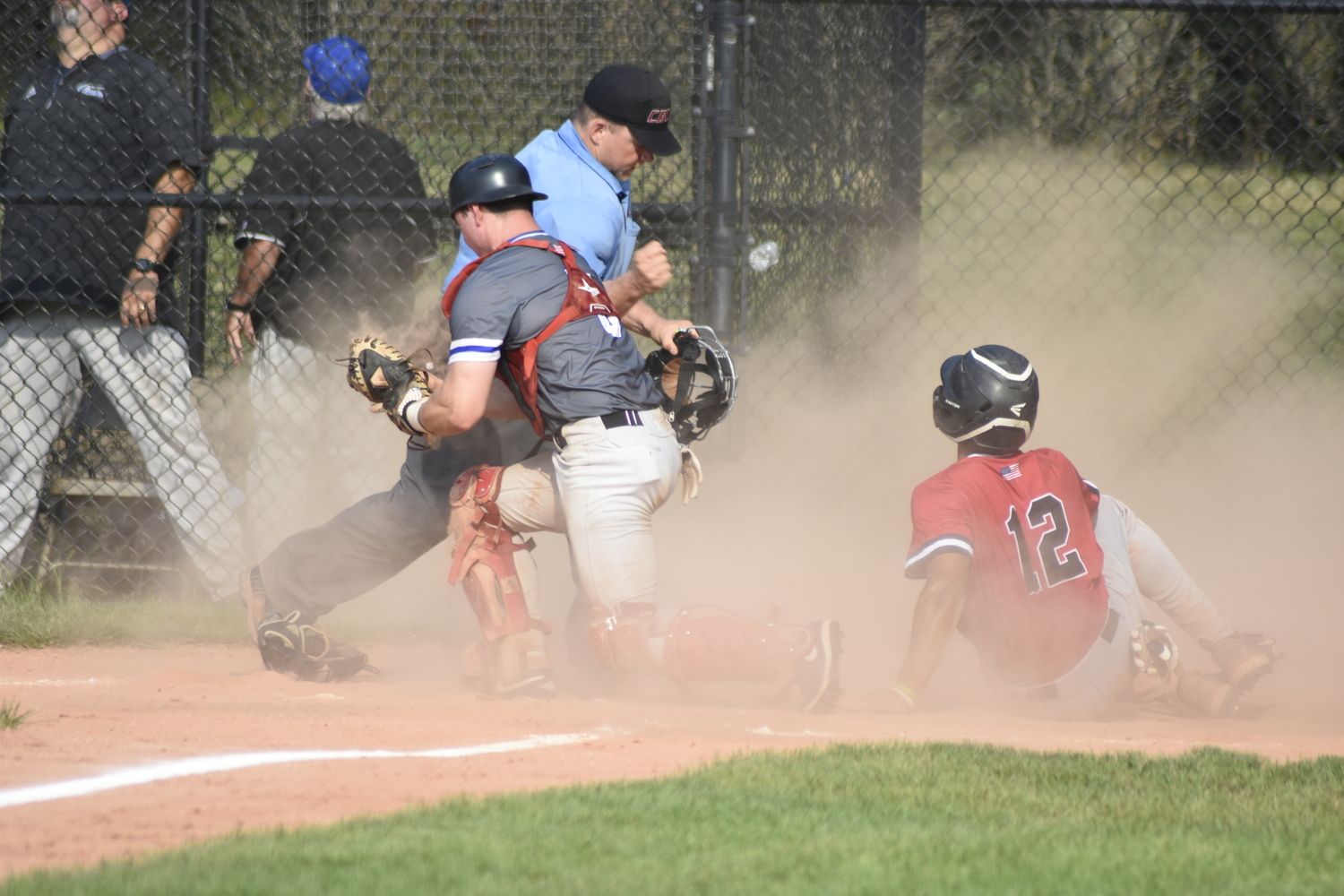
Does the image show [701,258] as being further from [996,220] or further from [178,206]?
[996,220]

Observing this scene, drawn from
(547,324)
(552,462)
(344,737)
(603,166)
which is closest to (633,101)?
(603,166)

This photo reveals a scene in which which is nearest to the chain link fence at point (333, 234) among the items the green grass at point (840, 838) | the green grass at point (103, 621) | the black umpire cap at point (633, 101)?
the green grass at point (103, 621)

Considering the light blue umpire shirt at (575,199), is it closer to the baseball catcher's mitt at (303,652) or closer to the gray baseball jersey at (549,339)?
the gray baseball jersey at (549,339)

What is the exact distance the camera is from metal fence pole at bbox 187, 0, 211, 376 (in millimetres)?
5590

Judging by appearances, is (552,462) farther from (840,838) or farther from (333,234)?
(333,234)

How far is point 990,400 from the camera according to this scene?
12.3 ft

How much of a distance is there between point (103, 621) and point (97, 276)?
1.43m

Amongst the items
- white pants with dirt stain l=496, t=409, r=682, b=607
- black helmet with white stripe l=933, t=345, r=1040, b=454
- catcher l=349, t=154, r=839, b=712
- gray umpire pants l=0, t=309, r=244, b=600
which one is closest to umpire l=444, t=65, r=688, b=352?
catcher l=349, t=154, r=839, b=712

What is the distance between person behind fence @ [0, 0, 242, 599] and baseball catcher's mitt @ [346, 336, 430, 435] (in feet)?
5.83

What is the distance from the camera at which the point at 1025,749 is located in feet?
10.5

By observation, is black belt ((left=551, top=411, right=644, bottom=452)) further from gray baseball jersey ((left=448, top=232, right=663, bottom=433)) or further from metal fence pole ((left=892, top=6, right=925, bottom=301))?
A: metal fence pole ((left=892, top=6, right=925, bottom=301))

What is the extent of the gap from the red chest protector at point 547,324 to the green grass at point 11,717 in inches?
62.5

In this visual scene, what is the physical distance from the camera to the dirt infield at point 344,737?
2.63 metres

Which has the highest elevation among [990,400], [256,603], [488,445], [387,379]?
[990,400]
